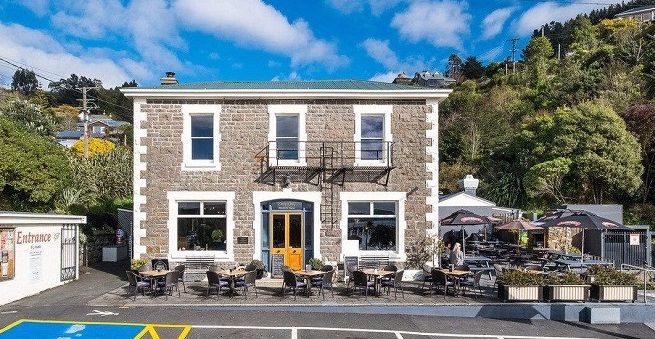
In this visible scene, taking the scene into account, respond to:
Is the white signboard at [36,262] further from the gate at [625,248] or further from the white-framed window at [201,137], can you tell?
the gate at [625,248]

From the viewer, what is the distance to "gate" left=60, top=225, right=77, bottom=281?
53.5 ft

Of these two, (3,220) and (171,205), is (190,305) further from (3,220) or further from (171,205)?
(3,220)

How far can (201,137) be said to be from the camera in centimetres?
1630

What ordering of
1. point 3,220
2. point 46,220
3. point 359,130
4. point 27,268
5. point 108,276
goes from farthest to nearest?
point 108,276 < point 359,130 < point 46,220 < point 27,268 < point 3,220

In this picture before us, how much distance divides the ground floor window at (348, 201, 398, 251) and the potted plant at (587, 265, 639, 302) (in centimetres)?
618

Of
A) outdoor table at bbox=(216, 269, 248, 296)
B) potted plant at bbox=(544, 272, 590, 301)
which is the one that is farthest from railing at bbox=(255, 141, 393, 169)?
potted plant at bbox=(544, 272, 590, 301)

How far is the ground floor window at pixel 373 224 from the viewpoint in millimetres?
16359

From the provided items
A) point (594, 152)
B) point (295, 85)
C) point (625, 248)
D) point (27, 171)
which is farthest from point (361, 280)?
point (594, 152)

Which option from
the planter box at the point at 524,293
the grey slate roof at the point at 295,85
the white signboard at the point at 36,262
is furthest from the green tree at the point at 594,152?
the white signboard at the point at 36,262

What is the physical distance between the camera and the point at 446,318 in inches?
488

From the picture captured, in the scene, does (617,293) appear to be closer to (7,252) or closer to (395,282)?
(395,282)

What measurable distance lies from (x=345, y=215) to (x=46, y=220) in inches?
386

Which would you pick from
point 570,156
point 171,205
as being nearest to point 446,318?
point 171,205

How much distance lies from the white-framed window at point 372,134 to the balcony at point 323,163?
0.03m
